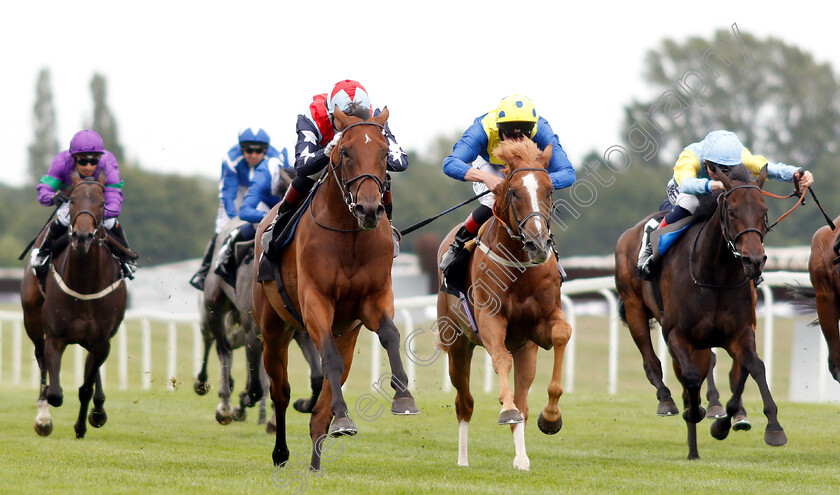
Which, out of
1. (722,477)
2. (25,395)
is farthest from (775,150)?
(722,477)

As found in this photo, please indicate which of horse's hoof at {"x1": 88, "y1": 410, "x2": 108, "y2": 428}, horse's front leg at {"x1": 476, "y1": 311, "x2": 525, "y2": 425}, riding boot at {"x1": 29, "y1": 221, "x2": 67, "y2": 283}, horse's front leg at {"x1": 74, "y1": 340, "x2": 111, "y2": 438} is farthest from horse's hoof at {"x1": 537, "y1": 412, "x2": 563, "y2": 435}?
riding boot at {"x1": 29, "y1": 221, "x2": 67, "y2": 283}

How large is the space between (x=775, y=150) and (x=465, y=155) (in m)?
39.1

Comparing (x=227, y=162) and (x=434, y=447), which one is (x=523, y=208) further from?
(x=227, y=162)

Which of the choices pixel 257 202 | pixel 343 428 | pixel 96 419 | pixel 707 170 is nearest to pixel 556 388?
pixel 343 428

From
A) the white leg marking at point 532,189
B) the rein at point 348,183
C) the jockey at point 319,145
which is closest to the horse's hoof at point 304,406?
the jockey at point 319,145

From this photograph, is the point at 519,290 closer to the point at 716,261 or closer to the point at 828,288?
the point at 716,261

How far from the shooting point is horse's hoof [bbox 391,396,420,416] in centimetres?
580

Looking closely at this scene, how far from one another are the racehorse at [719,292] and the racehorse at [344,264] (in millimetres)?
2214

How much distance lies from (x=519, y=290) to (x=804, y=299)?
3648 mm

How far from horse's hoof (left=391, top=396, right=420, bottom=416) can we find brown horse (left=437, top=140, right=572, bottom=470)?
666mm

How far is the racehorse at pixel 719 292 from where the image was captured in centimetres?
666

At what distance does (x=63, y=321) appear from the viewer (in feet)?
28.8

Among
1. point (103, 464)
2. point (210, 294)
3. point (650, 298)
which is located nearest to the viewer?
point (103, 464)

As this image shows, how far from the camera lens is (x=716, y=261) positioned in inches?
286
